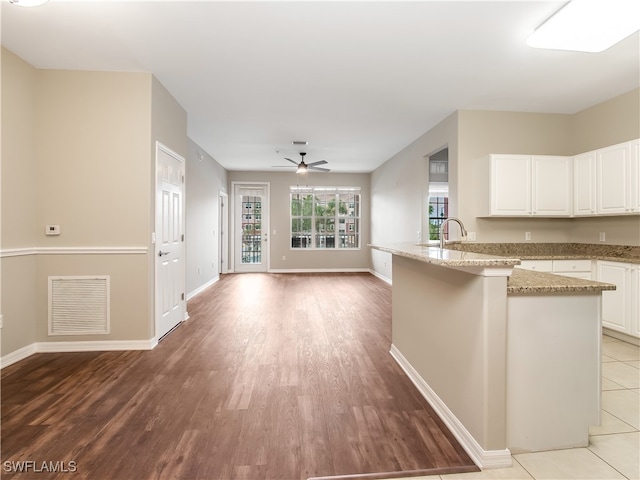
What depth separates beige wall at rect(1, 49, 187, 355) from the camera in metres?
3.04

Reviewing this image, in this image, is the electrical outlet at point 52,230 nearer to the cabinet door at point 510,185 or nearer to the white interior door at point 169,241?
the white interior door at point 169,241

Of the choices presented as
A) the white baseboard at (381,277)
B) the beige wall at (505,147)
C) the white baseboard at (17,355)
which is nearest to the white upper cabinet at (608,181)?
the beige wall at (505,147)

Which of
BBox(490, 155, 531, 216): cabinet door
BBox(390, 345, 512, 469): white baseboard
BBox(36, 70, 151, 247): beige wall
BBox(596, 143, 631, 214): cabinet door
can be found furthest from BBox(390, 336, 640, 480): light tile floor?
BBox(36, 70, 151, 247): beige wall

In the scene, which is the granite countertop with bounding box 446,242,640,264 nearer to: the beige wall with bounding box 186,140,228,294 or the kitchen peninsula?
the kitchen peninsula

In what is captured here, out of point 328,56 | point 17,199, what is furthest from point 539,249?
point 17,199

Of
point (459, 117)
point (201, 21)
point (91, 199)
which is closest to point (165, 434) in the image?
point (91, 199)

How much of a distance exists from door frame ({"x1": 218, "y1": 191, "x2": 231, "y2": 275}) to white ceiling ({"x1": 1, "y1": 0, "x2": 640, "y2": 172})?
363cm

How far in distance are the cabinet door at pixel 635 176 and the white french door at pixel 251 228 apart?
7.01 m

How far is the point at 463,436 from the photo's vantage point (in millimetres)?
1752

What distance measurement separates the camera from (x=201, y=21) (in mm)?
2346

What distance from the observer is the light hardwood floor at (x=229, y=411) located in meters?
1.63

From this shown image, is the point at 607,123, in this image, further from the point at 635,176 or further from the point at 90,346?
the point at 90,346

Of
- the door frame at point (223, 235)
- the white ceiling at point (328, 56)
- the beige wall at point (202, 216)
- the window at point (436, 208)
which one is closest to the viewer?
the white ceiling at point (328, 56)

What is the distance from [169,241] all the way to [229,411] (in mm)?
2230
